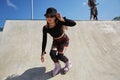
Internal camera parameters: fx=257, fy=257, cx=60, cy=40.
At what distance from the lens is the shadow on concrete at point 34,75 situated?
6599 millimetres

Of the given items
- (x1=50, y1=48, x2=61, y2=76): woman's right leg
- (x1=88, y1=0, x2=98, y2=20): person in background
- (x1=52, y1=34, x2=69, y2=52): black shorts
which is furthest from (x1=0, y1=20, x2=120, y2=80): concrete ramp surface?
(x1=88, y1=0, x2=98, y2=20): person in background

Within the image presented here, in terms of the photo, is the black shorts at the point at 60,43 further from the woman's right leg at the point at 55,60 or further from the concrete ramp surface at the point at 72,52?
the concrete ramp surface at the point at 72,52

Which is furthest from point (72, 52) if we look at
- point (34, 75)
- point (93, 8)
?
point (93, 8)

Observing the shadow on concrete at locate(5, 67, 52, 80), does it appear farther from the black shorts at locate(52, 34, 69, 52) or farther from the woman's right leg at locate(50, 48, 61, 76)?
the black shorts at locate(52, 34, 69, 52)

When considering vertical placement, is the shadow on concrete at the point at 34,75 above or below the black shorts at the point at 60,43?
below

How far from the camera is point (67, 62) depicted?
6910mm

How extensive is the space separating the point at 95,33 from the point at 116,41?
0.92 metres

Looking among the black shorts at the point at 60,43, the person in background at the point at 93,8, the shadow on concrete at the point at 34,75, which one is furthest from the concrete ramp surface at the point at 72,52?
the person in background at the point at 93,8

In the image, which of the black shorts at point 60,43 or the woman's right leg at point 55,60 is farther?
the black shorts at point 60,43

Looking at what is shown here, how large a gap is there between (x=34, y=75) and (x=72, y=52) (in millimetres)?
1762

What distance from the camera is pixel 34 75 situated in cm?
676

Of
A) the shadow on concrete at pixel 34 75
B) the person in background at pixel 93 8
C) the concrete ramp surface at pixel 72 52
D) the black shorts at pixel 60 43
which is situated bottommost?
the shadow on concrete at pixel 34 75

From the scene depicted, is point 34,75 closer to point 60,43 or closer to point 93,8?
point 60,43

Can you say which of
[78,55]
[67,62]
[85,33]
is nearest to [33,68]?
[67,62]
